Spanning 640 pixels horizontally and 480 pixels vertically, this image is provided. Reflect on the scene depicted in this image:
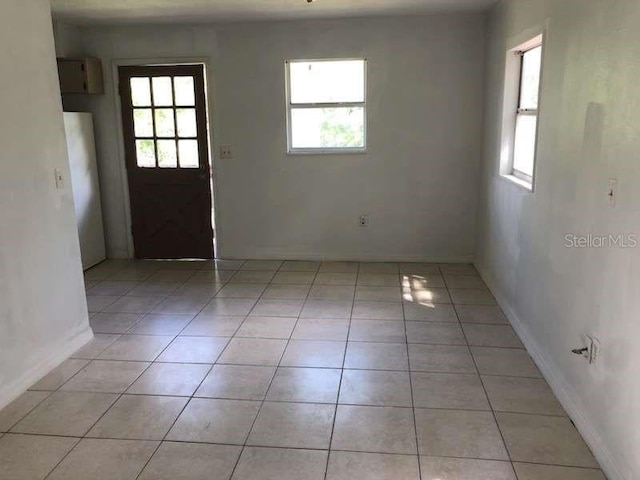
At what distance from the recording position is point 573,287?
8.29 feet

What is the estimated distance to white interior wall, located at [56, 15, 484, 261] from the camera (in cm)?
481

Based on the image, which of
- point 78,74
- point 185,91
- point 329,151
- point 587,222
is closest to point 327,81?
point 329,151

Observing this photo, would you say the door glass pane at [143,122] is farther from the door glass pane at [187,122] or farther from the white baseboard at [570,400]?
the white baseboard at [570,400]

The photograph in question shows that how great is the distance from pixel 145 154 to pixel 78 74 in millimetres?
932

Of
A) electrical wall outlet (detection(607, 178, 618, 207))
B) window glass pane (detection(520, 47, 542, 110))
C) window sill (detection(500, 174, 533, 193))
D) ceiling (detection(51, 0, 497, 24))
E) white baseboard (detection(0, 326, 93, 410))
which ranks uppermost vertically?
ceiling (detection(51, 0, 497, 24))

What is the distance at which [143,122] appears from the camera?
204 inches

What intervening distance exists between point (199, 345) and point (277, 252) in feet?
6.91

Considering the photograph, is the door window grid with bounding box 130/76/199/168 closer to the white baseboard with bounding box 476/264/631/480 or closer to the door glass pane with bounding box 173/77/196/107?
the door glass pane with bounding box 173/77/196/107

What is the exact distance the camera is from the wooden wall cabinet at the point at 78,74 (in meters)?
4.86

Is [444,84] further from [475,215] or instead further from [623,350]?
[623,350]

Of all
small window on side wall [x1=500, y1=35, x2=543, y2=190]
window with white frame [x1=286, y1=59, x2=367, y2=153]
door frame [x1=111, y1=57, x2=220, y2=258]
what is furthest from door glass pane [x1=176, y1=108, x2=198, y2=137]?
small window on side wall [x1=500, y1=35, x2=543, y2=190]

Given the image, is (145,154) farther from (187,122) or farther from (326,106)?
(326,106)

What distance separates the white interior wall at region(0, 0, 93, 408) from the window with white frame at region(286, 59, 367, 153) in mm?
2412

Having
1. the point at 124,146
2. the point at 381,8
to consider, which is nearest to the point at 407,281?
the point at 381,8
